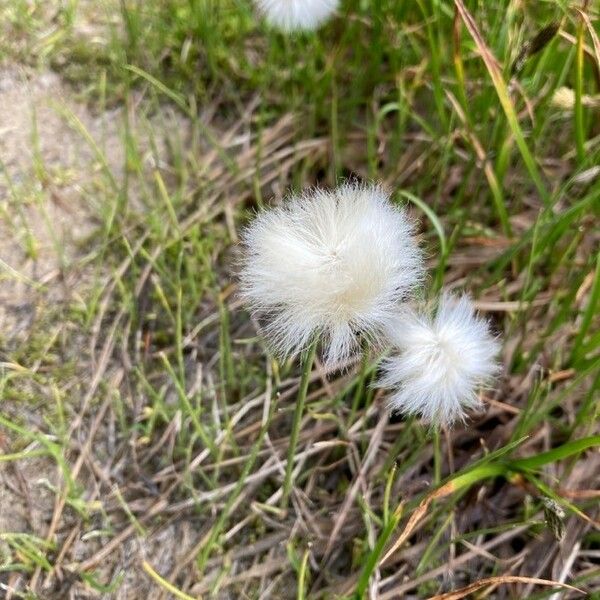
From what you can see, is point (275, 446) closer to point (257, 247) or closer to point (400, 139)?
point (257, 247)

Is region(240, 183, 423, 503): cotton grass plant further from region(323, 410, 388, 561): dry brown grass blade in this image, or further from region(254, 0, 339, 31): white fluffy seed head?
region(254, 0, 339, 31): white fluffy seed head

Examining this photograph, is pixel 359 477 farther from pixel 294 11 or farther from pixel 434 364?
pixel 294 11

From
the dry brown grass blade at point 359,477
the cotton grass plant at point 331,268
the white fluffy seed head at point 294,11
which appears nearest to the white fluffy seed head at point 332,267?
the cotton grass plant at point 331,268

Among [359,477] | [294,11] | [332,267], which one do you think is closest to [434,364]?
[332,267]

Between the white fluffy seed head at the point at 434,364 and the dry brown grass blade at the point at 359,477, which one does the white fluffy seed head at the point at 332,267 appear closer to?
the white fluffy seed head at the point at 434,364

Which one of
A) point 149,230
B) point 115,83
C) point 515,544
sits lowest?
point 515,544

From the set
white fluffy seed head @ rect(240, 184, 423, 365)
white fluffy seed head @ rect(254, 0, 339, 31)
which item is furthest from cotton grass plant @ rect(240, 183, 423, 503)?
white fluffy seed head @ rect(254, 0, 339, 31)

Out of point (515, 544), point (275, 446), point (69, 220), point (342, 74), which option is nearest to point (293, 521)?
point (275, 446)

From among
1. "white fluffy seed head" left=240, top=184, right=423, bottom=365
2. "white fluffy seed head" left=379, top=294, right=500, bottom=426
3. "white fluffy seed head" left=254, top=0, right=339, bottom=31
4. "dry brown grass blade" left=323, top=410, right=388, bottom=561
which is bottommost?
"dry brown grass blade" left=323, top=410, right=388, bottom=561
